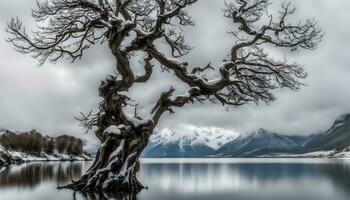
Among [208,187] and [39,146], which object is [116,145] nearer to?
[208,187]

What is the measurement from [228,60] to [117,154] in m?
7.27

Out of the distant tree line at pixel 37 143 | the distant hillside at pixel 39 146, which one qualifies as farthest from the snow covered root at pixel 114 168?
the distant tree line at pixel 37 143

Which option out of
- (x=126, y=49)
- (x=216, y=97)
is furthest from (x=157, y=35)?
(x=216, y=97)

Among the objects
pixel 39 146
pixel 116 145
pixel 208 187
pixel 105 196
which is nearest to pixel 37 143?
pixel 39 146

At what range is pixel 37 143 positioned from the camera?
154 metres

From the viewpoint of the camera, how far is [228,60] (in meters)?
22.3

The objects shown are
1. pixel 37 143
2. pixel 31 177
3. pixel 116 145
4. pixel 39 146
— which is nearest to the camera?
pixel 116 145

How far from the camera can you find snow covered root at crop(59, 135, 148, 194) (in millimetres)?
20062

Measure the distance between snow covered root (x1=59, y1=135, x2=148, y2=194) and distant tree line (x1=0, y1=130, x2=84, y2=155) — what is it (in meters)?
116

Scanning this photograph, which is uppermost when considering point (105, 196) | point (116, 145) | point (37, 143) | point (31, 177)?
point (37, 143)

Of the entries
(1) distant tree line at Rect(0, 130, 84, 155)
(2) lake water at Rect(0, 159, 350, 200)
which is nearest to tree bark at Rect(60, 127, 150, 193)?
(2) lake water at Rect(0, 159, 350, 200)

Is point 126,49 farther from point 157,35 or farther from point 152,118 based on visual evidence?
point 152,118

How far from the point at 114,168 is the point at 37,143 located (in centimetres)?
14136

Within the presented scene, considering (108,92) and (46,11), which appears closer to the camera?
(46,11)
